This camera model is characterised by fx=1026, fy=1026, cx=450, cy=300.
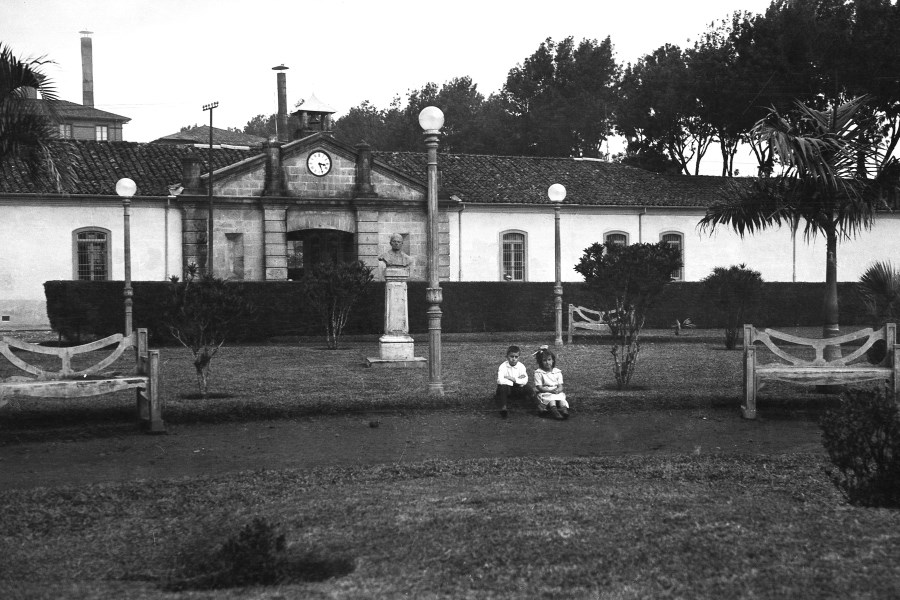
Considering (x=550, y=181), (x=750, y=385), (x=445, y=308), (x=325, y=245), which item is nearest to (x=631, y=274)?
(x=750, y=385)

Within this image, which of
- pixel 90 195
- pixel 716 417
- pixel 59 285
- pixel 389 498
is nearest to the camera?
pixel 389 498

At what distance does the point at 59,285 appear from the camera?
22.4 m

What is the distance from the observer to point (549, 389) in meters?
10.9

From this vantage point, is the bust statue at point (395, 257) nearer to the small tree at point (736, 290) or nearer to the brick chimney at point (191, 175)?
the small tree at point (736, 290)

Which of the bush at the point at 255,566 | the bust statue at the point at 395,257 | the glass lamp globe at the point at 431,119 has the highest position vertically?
the glass lamp globe at the point at 431,119

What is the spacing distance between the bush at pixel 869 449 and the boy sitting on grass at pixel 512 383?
208 inches

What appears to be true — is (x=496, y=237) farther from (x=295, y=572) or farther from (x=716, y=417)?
(x=295, y=572)

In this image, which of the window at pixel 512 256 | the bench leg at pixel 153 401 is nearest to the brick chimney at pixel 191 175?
the window at pixel 512 256

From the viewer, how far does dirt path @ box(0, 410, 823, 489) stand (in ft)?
26.5

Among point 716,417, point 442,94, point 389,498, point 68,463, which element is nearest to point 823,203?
point 716,417

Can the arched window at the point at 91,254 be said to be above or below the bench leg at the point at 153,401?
above

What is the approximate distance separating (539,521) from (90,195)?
2576 cm

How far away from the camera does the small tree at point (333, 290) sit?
2086 centimetres

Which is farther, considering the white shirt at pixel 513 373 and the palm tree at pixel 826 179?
the palm tree at pixel 826 179
